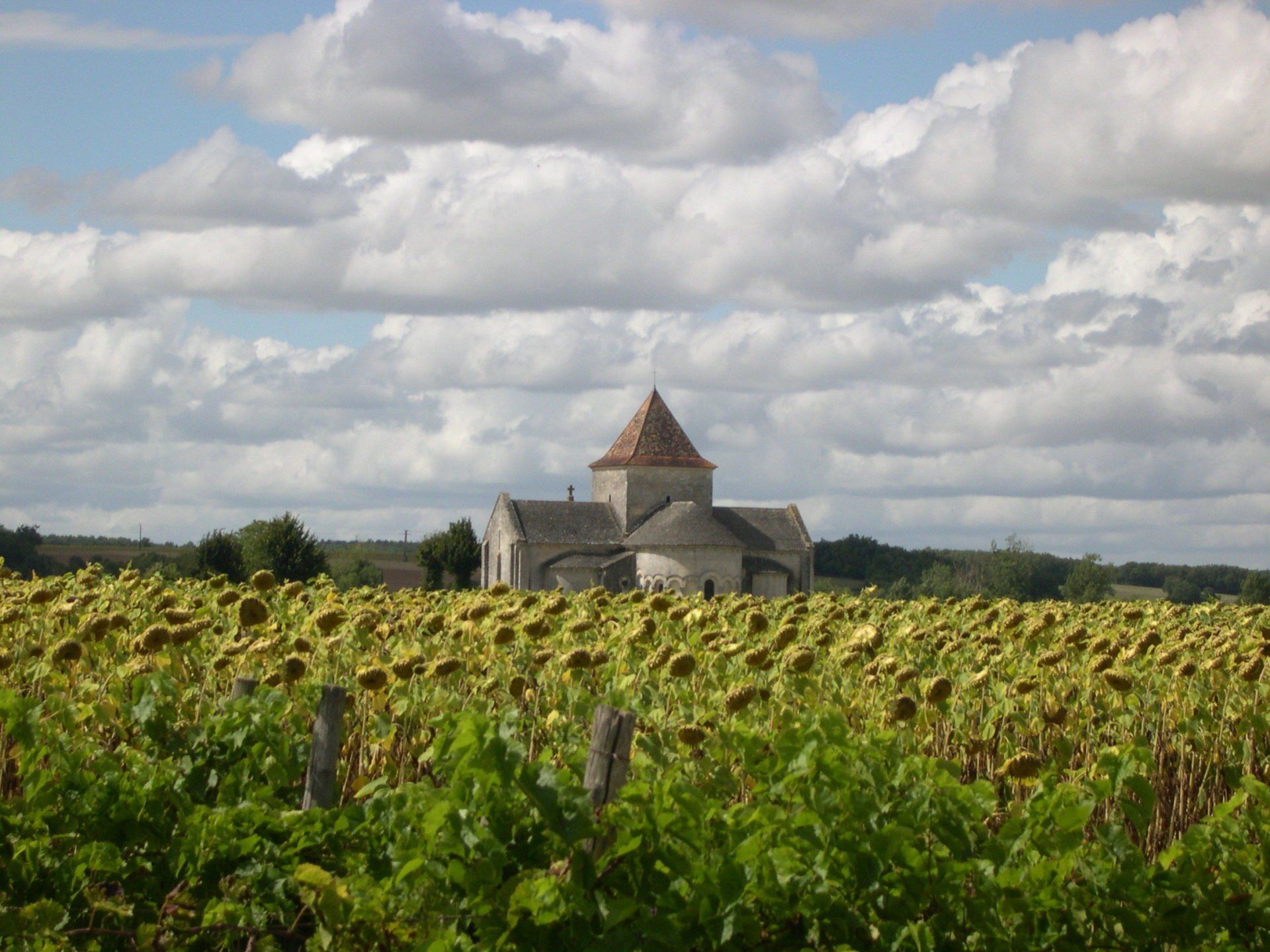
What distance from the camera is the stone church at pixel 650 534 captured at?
58688 mm

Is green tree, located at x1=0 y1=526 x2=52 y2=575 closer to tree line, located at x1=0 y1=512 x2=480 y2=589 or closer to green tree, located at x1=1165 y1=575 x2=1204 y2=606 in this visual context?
tree line, located at x1=0 y1=512 x2=480 y2=589

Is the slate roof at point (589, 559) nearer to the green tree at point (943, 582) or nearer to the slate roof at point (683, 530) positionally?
the slate roof at point (683, 530)

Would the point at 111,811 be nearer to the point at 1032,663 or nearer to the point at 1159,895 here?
the point at 1159,895

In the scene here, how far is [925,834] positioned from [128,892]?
8.22 ft

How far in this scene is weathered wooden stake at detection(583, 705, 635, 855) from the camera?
4.05 m

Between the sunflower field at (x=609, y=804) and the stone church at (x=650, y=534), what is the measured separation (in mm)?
49291

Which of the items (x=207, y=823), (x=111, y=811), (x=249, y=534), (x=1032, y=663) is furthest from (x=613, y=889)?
(x=249, y=534)

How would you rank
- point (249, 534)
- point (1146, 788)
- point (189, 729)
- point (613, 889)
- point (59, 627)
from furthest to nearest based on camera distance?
point (249, 534) < point (59, 627) < point (189, 729) < point (1146, 788) < point (613, 889)

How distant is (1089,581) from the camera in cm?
8256

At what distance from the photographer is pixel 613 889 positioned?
3.79 m

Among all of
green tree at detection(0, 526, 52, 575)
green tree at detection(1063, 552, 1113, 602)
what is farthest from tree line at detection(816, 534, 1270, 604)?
green tree at detection(0, 526, 52, 575)

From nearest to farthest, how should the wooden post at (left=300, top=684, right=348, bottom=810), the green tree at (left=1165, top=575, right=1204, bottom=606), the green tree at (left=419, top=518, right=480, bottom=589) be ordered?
1. the wooden post at (left=300, top=684, right=348, bottom=810)
2. the green tree at (left=419, top=518, right=480, bottom=589)
3. the green tree at (left=1165, top=575, right=1204, bottom=606)

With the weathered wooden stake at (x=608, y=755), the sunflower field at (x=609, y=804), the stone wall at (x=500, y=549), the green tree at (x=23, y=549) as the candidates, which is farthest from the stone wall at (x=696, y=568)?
the weathered wooden stake at (x=608, y=755)

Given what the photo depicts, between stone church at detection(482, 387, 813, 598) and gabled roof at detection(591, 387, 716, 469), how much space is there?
6 centimetres
